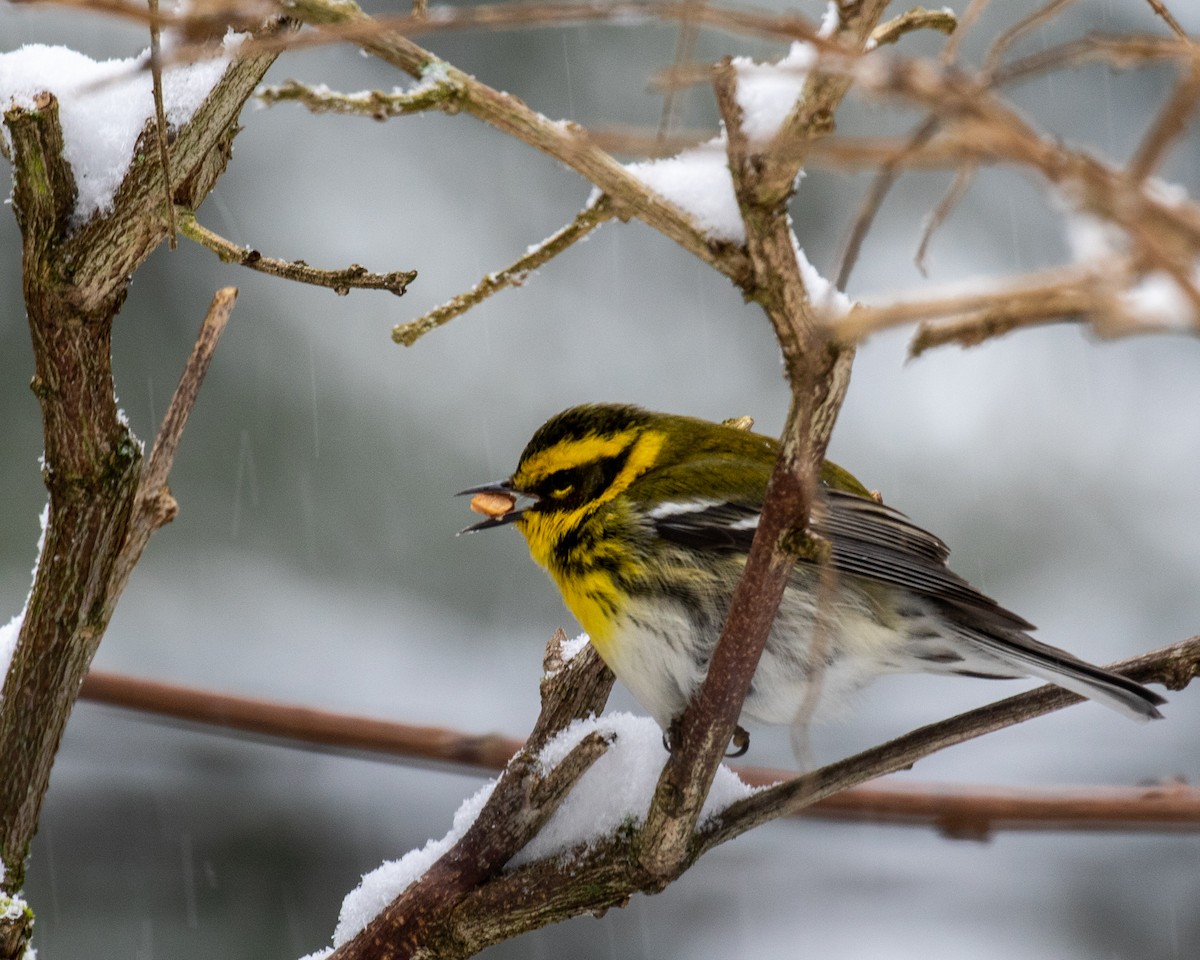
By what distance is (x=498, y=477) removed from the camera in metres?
4.34

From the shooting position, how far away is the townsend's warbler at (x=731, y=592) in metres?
2.63

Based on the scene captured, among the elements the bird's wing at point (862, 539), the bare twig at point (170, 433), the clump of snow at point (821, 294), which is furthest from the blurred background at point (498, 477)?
the clump of snow at point (821, 294)

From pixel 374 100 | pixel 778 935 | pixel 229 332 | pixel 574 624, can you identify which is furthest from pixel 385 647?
pixel 374 100

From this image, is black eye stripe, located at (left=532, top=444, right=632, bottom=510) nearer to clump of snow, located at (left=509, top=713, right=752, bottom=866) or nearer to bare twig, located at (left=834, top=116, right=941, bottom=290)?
clump of snow, located at (left=509, top=713, right=752, bottom=866)

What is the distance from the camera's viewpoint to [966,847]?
391 cm

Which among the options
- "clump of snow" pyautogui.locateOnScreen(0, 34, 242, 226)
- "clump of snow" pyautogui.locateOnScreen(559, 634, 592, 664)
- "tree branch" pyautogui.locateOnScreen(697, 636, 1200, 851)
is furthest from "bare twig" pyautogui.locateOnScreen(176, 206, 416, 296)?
"clump of snow" pyautogui.locateOnScreen(559, 634, 592, 664)

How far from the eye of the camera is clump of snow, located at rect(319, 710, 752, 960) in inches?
78.8

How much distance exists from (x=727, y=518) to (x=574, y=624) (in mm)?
2105

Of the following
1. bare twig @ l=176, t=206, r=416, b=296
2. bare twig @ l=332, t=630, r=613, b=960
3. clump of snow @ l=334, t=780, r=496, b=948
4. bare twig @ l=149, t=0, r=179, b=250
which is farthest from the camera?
clump of snow @ l=334, t=780, r=496, b=948

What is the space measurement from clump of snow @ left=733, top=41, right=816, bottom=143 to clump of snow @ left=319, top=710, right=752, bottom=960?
1058mm

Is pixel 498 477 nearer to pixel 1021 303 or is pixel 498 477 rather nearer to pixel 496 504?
pixel 496 504

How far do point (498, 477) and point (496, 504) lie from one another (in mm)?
1232

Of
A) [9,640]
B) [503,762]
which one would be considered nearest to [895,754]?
[503,762]

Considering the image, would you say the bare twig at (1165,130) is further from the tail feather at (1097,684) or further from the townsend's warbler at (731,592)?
the townsend's warbler at (731,592)
